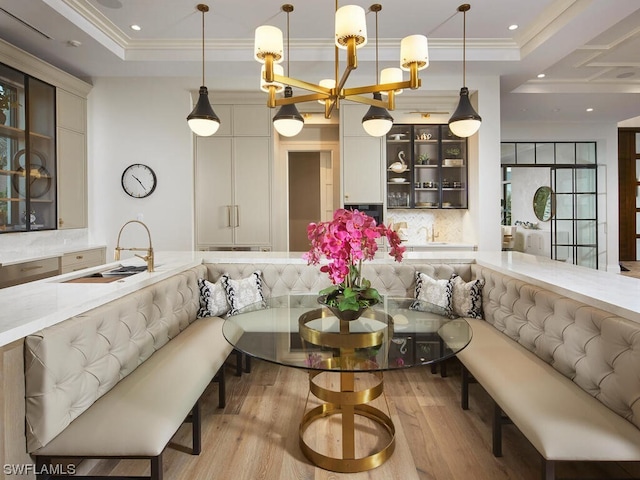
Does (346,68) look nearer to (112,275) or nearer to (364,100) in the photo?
(364,100)

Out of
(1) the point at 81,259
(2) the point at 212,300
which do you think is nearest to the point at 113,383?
(2) the point at 212,300

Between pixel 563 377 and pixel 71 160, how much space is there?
493 cm

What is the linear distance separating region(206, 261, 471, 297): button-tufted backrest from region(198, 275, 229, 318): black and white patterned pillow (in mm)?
264

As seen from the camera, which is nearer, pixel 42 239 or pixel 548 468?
pixel 548 468

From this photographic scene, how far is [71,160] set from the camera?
173 inches

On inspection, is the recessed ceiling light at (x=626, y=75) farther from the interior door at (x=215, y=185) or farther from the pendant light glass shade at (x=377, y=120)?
the interior door at (x=215, y=185)

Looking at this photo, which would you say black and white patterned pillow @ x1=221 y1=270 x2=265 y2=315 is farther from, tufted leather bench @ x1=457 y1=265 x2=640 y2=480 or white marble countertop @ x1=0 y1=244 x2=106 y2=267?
white marble countertop @ x1=0 y1=244 x2=106 y2=267

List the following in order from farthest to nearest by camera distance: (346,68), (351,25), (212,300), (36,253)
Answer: (36,253) < (212,300) < (346,68) < (351,25)

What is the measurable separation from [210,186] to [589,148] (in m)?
7.15

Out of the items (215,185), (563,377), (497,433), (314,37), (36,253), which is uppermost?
(314,37)

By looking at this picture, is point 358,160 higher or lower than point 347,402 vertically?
higher

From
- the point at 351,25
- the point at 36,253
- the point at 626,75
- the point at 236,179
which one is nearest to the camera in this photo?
the point at 351,25

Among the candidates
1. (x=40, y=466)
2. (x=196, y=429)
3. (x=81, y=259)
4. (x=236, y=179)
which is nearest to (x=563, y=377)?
(x=196, y=429)

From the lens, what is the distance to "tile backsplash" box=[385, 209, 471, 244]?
5.46 m
